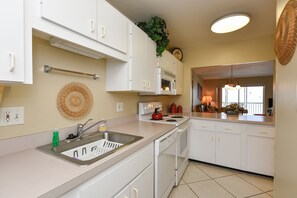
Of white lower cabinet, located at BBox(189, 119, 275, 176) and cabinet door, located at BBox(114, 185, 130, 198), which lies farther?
white lower cabinet, located at BBox(189, 119, 275, 176)

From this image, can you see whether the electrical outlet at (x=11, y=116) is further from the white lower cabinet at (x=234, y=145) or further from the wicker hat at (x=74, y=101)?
the white lower cabinet at (x=234, y=145)

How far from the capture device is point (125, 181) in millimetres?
1022

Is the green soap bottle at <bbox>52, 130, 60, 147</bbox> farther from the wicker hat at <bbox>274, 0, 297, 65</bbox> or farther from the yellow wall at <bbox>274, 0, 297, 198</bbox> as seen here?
the wicker hat at <bbox>274, 0, 297, 65</bbox>

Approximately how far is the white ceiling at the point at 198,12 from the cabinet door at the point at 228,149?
5.80 ft

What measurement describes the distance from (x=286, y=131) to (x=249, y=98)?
7.97 m

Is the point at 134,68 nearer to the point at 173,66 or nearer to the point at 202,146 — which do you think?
the point at 173,66

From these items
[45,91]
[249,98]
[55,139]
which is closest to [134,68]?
[45,91]

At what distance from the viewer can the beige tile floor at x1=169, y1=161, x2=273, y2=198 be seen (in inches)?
76.0

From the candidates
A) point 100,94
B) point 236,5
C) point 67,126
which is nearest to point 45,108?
point 67,126

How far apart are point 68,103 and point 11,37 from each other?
691mm

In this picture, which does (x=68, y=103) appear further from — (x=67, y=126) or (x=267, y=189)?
(x=267, y=189)

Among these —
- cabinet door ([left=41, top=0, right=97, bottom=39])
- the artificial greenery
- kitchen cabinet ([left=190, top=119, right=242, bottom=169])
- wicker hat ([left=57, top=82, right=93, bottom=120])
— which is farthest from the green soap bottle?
kitchen cabinet ([left=190, top=119, right=242, bottom=169])

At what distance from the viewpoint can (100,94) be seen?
164cm

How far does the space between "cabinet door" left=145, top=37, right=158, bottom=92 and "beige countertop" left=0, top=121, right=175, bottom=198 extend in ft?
3.69
